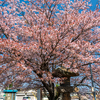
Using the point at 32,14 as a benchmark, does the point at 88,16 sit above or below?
below

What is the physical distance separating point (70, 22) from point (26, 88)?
22.1ft

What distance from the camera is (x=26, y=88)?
10000 mm

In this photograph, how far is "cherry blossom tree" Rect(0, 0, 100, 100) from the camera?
640cm

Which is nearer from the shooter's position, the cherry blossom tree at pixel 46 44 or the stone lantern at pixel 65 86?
the cherry blossom tree at pixel 46 44

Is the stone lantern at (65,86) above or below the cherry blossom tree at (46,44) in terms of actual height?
below

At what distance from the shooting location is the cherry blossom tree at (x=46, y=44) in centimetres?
640

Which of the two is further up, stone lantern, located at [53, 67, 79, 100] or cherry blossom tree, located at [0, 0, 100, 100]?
cherry blossom tree, located at [0, 0, 100, 100]

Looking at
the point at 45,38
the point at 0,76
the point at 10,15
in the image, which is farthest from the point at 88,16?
the point at 0,76

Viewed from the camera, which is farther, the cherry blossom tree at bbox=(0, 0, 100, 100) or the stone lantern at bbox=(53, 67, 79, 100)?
the stone lantern at bbox=(53, 67, 79, 100)

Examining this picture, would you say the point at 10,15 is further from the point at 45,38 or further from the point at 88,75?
the point at 88,75

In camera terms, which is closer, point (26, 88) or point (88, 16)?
point (88, 16)

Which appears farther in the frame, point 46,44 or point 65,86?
point 65,86

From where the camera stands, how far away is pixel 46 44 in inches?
263

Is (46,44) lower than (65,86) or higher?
higher
